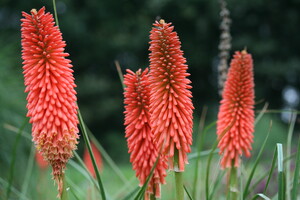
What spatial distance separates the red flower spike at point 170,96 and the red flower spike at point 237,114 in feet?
2.85

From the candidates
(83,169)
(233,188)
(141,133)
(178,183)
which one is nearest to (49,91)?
(141,133)

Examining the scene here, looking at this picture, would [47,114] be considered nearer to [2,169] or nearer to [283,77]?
[2,169]

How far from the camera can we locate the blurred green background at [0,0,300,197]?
2212cm

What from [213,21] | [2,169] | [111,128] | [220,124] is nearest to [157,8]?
[213,21]

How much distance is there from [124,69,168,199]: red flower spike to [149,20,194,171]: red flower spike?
154 millimetres

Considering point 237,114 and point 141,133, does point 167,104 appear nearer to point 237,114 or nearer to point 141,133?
point 141,133

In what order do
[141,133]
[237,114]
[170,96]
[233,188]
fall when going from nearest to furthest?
1. [170,96]
2. [141,133]
3. [233,188]
4. [237,114]

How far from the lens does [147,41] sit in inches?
889

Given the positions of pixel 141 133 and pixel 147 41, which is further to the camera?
pixel 147 41

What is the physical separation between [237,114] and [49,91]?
1.55 meters

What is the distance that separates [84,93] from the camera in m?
22.0

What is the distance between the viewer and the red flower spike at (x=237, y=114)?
130 inches

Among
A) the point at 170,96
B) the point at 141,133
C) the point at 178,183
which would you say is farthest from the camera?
the point at 141,133

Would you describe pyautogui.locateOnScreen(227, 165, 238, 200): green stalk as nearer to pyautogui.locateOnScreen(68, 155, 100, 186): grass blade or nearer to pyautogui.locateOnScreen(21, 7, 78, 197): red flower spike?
pyautogui.locateOnScreen(68, 155, 100, 186): grass blade
